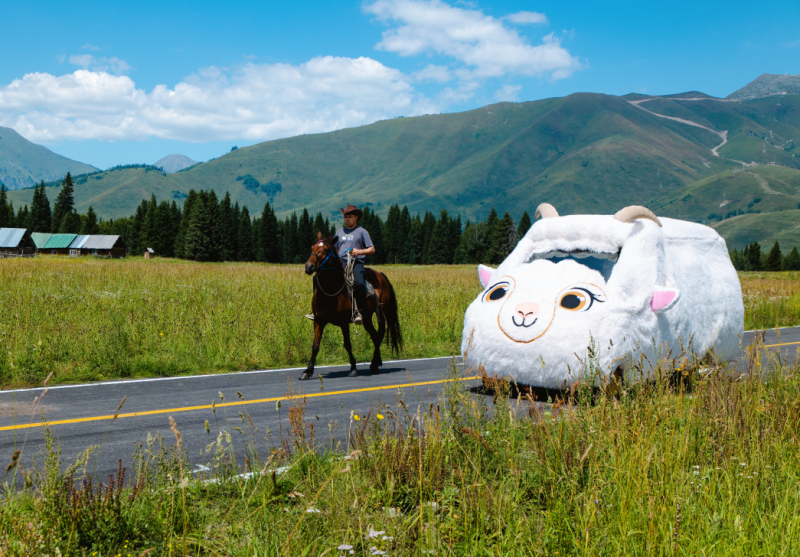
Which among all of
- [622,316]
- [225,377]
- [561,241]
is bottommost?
[225,377]

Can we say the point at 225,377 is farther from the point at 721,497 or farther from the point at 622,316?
the point at 721,497

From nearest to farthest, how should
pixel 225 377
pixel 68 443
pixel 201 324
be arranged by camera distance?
pixel 68 443, pixel 225 377, pixel 201 324

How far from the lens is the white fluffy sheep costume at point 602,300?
6723 millimetres

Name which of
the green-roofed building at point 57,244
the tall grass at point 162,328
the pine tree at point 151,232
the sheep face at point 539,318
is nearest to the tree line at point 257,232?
the pine tree at point 151,232

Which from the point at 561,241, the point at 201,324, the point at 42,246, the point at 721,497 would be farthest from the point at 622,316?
the point at 42,246

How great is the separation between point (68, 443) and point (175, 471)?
87.8 inches

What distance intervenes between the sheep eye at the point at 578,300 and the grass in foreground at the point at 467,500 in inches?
89.9

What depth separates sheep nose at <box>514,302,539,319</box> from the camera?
23.2 feet

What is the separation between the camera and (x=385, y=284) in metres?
11.1

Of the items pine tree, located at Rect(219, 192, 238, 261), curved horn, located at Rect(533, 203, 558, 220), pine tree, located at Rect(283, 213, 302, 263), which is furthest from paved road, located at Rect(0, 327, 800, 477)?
pine tree, located at Rect(283, 213, 302, 263)

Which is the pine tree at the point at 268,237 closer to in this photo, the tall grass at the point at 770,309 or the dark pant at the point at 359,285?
the tall grass at the point at 770,309

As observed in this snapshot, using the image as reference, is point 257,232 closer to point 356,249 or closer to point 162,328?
point 162,328

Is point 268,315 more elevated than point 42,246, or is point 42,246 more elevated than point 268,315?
point 42,246

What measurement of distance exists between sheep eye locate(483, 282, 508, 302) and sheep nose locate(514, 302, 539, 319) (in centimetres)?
44
